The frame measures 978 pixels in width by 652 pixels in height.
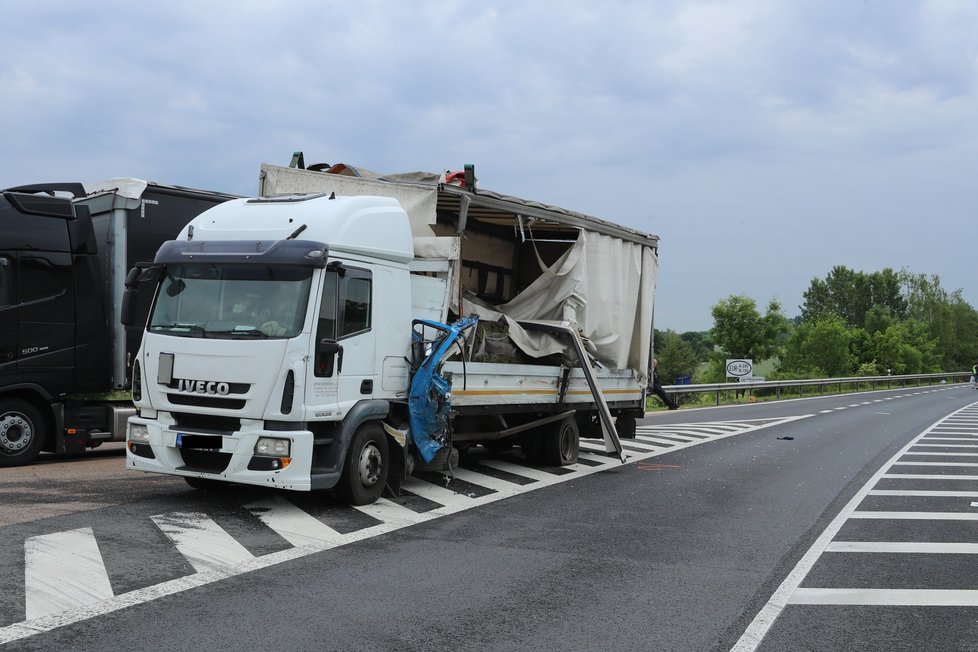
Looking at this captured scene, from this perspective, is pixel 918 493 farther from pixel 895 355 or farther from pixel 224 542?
pixel 895 355

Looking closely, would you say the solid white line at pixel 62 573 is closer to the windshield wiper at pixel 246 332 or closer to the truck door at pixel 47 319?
the windshield wiper at pixel 246 332

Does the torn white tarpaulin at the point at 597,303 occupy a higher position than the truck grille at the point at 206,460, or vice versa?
the torn white tarpaulin at the point at 597,303

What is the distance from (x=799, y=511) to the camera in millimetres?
9430

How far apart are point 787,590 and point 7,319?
9.12 meters

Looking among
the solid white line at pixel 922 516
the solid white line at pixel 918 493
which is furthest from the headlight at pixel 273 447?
the solid white line at pixel 918 493

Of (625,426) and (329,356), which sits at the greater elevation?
(329,356)

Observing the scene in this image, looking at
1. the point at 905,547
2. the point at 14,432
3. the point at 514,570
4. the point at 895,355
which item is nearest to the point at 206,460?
the point at 514,570

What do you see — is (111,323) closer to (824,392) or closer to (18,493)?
(18,493)

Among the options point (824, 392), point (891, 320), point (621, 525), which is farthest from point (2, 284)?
point (891, 320)

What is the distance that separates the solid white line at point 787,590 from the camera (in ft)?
16.7

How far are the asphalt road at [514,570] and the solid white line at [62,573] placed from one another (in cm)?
4

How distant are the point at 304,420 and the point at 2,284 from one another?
5100 millimetres

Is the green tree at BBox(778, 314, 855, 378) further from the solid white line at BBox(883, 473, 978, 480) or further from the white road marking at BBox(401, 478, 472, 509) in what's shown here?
the white road marking at BBox(401, 478, 472, 509)

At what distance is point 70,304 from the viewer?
443 inches
